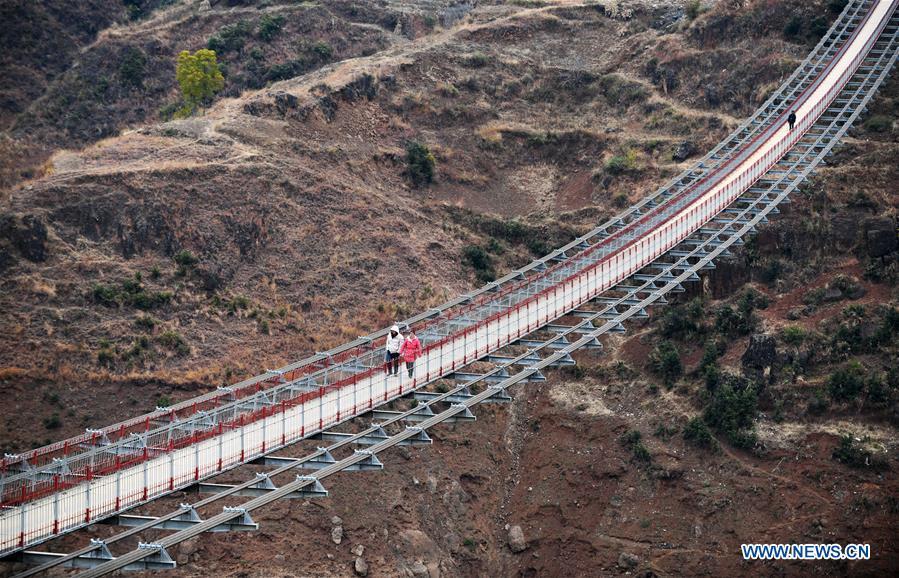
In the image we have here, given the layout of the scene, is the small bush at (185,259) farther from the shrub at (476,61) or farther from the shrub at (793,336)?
the shrub at (793,336)

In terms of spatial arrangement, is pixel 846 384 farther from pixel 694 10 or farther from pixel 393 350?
pixel 694 10

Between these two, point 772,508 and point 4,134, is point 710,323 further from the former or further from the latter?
point 4,134

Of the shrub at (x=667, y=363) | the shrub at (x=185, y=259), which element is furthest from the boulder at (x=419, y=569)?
the shrub at (x=185, y=259)

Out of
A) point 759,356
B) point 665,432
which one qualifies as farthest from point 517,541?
point 759,356

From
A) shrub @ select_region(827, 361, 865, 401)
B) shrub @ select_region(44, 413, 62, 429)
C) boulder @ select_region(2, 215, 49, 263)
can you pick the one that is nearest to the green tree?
boulder @ select_region(2, 215, 49, 263)

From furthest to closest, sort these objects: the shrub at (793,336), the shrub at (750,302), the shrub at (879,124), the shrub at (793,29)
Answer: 1. the shrub at (793,29)
2. the shrub at (879,124)
3. the shrub at (750,302)
4. the shrub at (793,336)

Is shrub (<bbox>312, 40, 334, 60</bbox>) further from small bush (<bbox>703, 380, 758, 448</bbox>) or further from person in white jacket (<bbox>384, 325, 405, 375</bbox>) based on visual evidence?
person in white jacket (<bbox>384, 325, 405, 375</bbox>)
